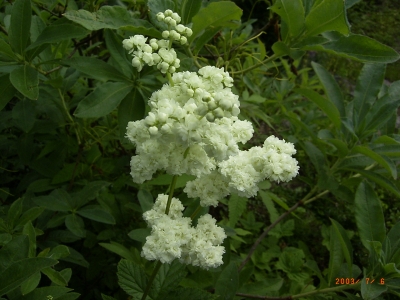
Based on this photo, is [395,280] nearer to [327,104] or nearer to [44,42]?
[327,104]

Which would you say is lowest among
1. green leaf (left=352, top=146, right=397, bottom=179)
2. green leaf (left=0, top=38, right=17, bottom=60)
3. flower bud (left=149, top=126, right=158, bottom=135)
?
green leaf (left=352, top=146, right=397, bottom=179)

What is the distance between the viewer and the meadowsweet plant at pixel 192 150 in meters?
0.97

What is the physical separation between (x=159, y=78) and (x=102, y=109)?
31 centimetres

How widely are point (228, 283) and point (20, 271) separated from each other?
30.7 inches

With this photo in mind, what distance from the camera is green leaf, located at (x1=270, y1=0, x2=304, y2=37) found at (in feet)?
4.48

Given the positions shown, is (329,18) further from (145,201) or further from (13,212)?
(13,212)

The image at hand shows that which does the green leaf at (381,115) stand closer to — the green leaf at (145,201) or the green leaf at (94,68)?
the green leaf at (145,201)

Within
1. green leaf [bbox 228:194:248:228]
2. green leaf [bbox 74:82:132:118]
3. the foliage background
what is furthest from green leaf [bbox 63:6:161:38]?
green leaf [bbox 228:194:248:228]

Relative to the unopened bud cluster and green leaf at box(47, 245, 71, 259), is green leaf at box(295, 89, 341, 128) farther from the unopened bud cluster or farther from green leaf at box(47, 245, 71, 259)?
green leaf at box(47, 245, 71, 259)

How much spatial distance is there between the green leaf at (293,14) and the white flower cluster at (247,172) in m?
0.48

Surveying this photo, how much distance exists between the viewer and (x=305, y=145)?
2.14m

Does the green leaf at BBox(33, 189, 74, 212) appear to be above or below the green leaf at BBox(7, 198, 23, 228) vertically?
below

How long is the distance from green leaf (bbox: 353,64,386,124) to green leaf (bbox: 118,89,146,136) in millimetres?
1109

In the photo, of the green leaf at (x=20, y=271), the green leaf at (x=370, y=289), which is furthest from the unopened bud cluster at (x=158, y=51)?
the green leaf at (x=370, y=289)
